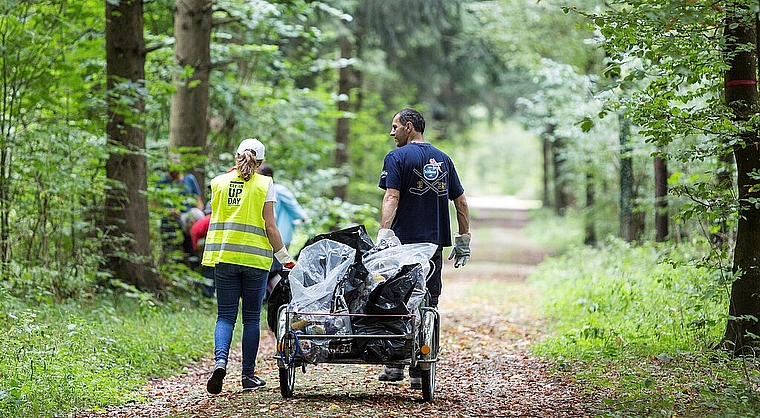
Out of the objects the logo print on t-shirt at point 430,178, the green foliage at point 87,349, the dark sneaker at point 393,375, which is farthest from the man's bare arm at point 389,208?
the green foliage at point 87,349

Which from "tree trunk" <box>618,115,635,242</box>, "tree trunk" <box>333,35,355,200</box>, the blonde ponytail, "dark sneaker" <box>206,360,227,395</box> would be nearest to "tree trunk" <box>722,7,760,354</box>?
the blonde ponytail

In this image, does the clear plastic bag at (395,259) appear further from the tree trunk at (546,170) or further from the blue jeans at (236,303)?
the tree trunk at (546,170)

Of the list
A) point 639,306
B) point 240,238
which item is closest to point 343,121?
point 639,306

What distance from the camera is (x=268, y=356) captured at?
897cm

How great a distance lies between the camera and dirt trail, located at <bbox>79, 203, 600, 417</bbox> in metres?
5.96

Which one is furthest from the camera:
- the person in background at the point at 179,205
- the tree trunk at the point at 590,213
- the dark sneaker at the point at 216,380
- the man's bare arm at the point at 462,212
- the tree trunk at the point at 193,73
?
the tree trunk at the point at 590,213

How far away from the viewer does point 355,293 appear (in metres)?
6.11

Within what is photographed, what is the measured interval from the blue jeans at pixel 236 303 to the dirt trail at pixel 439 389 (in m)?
0.33

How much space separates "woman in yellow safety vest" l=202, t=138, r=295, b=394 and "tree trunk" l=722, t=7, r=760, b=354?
11.8 feet

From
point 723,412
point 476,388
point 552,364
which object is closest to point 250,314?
point 476,388

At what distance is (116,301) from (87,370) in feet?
10.8

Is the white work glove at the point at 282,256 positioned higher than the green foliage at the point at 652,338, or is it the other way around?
the white work glove at the point at 282,256

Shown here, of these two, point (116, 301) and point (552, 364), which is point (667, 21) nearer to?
point (552, 364)

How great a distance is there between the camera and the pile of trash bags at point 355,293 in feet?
19.4
